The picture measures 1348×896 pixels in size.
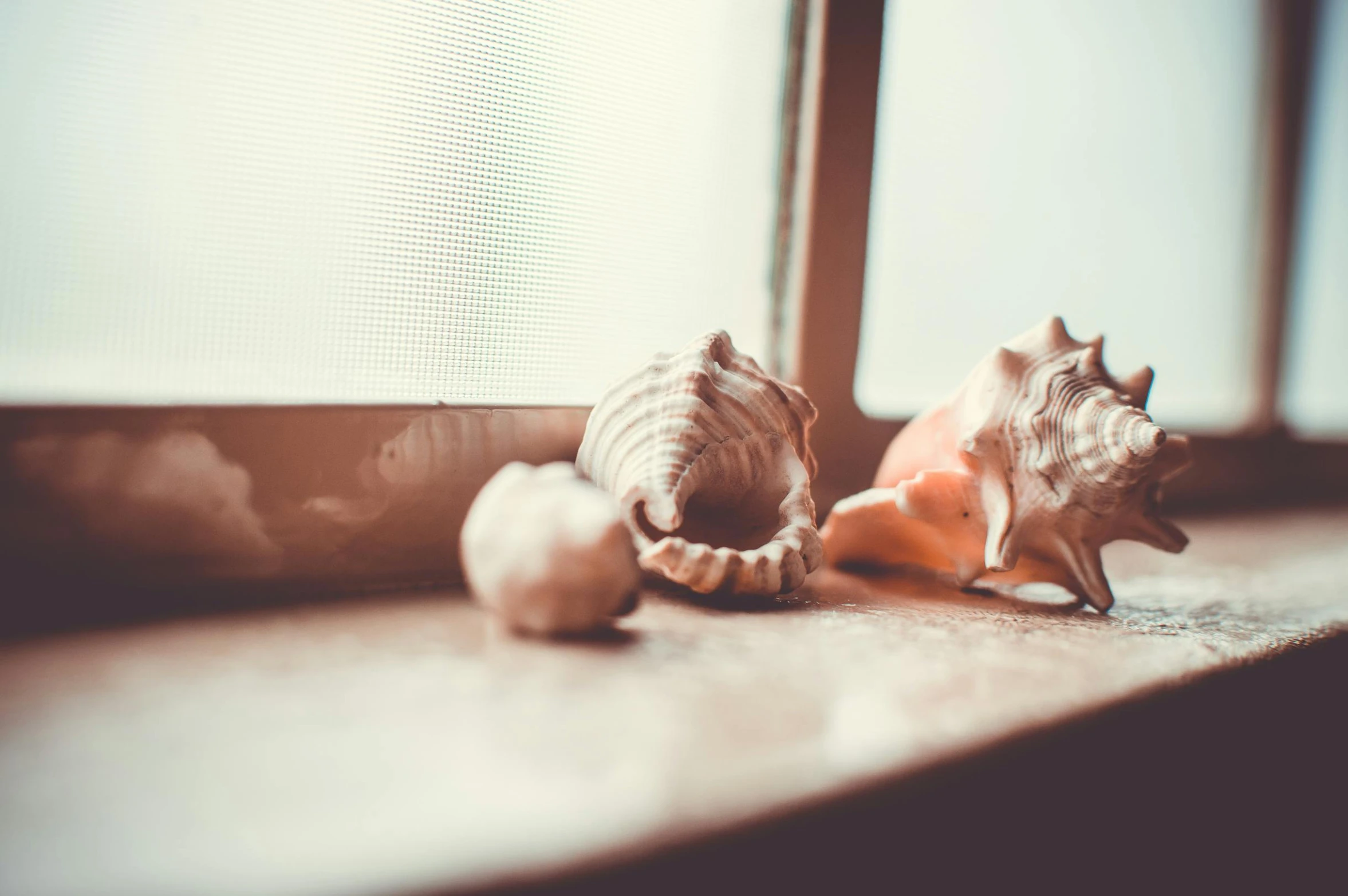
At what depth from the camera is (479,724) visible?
42 centimetres

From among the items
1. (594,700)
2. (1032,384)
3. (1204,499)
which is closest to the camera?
(594,700)

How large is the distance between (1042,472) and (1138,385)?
5.3 inches

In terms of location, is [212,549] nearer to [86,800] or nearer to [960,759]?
[86,800]

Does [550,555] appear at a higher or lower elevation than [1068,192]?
lower

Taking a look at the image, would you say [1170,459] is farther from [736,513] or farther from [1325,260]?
[1325,260]

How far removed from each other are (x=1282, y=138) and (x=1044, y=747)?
155cm

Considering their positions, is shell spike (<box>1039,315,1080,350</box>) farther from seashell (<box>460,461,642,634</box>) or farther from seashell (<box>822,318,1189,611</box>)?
seashell (<box>460,461,642,634</box>)

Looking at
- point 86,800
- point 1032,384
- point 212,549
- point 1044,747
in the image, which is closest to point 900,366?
point 1032,384

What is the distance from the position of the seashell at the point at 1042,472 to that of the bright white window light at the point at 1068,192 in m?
0.27

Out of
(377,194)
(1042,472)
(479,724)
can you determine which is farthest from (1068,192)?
(479,724)

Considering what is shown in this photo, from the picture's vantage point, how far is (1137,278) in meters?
1.32

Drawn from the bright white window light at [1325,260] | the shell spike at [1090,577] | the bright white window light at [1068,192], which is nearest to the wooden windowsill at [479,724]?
the shell spike at [1090,577]

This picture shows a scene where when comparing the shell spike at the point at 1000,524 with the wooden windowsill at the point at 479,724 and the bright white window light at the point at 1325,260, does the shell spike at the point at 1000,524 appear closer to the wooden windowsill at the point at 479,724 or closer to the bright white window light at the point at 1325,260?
the wooden windowsill at the point at 479,724

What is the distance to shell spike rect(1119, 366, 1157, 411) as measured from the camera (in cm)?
73
